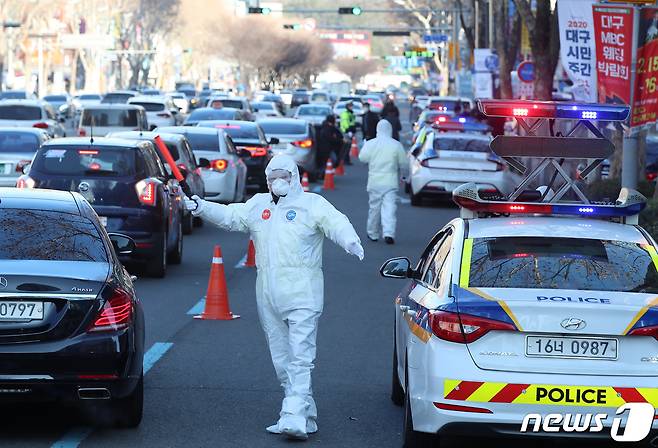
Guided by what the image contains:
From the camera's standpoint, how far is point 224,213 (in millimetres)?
9070

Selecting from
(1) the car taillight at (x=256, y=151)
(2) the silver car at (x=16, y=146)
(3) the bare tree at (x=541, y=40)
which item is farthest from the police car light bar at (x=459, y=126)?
(2) the silver car at (x=16, y=146)

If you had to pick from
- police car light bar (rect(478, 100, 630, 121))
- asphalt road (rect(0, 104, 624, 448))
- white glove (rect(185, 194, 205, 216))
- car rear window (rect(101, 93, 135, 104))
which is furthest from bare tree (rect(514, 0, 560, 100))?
car rear window (rect(101, 93, 135, 104))

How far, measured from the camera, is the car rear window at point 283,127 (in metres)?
34.3

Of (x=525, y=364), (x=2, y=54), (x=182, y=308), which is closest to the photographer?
(x=525, y=364)

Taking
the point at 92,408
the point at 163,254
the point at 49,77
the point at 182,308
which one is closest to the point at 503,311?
the point at 92,408

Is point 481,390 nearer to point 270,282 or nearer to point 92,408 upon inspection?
point 270,282

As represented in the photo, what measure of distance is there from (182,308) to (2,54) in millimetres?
81279

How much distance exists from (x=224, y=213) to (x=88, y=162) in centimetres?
723

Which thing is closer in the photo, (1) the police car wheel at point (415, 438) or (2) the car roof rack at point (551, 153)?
(1) the police car wheel at point (415, 438)

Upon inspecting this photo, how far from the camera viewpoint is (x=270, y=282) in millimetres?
8695

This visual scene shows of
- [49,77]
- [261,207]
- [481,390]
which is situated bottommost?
[49,77]

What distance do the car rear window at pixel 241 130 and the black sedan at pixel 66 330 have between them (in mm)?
21258

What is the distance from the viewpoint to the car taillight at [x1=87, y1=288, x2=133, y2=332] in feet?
26.5

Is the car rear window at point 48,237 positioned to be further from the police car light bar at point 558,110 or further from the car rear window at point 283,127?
the car rear window at point 283,127
